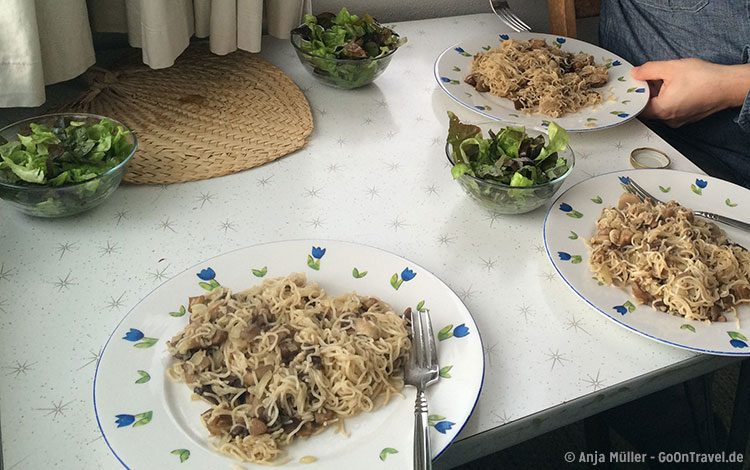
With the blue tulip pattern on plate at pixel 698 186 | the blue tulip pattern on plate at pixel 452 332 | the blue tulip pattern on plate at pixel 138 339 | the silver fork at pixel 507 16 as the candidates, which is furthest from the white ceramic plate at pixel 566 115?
the blue tulip pattern on plate at pixel 138 339

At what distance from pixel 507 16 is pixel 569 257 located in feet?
3.46

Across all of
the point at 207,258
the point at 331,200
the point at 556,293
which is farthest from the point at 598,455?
the point at 207,258

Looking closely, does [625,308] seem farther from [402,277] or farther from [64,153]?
[64,153]

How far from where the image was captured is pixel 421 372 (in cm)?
85

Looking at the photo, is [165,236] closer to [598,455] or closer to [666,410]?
[598,455]

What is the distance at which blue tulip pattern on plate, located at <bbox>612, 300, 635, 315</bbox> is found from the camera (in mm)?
962

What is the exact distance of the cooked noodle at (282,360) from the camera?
2.55 feet

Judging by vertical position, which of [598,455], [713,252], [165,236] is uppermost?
[713,252]

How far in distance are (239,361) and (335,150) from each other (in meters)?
0.61

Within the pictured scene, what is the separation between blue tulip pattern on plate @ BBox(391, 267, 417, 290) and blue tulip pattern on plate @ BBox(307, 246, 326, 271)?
0.39 ft

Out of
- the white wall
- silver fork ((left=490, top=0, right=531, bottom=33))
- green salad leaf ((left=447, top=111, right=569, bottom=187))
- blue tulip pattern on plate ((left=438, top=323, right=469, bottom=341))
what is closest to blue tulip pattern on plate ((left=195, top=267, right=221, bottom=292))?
blue tulip pattern on plate ((left=438, top=323, right=469, bottom=341))

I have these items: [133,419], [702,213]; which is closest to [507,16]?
[702,213]

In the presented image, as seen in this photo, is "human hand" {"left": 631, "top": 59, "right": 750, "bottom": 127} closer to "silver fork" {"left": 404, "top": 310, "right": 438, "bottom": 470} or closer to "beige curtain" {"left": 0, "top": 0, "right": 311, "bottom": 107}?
"beige curtain" {"left": 0, "top": 0, "right": 311, "bottom": 107}

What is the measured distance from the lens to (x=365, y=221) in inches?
45.4
